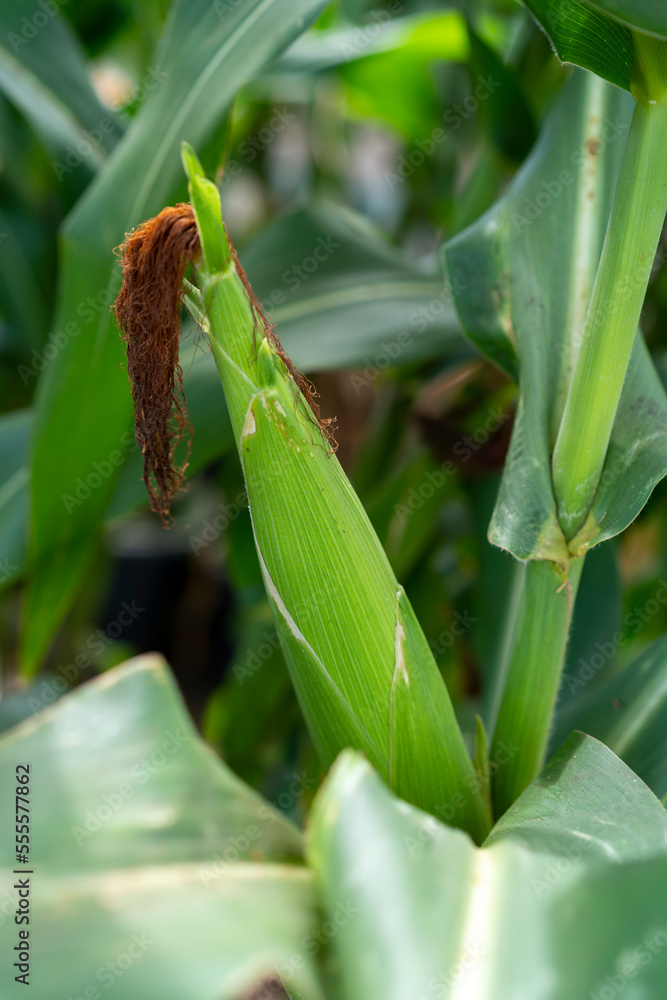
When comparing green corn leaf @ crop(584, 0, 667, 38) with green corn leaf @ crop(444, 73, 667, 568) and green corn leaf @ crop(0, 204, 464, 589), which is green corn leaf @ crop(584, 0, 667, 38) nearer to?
green corn leaf @ crop(444, 73, 667, 568)

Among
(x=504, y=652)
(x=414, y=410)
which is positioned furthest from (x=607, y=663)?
(x=414, y=410)
